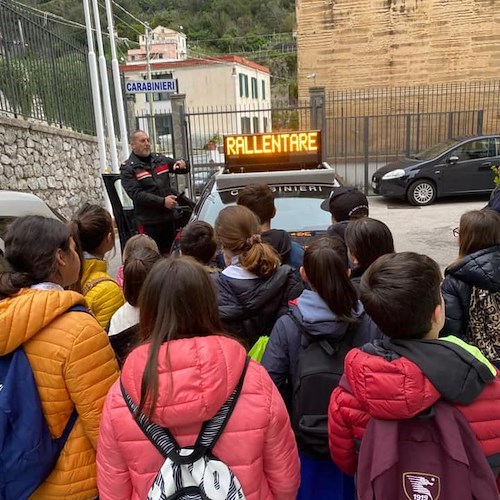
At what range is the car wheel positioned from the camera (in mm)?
12086

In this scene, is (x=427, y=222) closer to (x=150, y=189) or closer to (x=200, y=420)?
(x=150, y=189)

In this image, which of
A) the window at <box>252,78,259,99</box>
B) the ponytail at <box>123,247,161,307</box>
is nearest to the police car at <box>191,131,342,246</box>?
the ponytail at <box>123,247,161,307</box>

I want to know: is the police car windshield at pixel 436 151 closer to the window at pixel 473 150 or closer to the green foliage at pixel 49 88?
the window at pixel 473 150

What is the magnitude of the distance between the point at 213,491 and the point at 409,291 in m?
0.82

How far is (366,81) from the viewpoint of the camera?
1909 cm

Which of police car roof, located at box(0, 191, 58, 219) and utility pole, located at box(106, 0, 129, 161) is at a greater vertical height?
utility pole, located at box(106, 0, 129, 161)

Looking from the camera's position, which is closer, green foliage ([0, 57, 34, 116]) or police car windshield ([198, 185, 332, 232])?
police car windshield ([198, 185, 332, 232])

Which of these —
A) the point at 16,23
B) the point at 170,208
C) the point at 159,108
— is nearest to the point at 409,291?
the point at 170,208

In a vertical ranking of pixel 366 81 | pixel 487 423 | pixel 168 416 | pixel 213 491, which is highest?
pixel 366 81

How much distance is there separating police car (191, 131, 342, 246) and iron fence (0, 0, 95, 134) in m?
4.00

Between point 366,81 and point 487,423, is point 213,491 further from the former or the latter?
point 366,81

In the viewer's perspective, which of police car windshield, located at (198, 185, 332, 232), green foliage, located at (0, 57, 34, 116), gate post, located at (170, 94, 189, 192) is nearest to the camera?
police car windshield, located at (198, 185, 332, 232)

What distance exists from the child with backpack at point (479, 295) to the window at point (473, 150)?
10.5m

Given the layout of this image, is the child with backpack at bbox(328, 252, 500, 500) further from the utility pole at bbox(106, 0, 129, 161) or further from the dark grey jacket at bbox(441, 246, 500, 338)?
the utility pole at bbox(106, 0, 129, 161)
